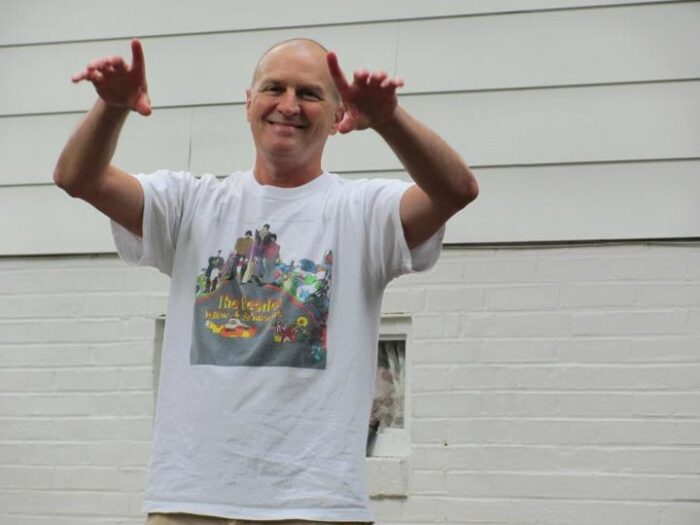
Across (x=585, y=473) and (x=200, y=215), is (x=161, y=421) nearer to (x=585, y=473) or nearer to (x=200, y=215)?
(x=200, y=215)

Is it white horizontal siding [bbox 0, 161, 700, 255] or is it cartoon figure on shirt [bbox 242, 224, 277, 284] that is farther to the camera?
white horizontal siding [bbox 0, 161, 700, 255]

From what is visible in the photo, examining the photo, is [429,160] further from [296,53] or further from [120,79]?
[120,79]

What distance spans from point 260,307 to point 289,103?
462mm

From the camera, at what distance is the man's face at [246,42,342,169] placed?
2.92 m

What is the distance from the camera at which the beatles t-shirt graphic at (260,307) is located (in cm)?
279

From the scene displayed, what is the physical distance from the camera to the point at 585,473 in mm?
4586

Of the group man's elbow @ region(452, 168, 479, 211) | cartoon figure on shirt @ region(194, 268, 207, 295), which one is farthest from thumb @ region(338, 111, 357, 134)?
cartoon figure on shirt @ region(194, 268, 207, 295)

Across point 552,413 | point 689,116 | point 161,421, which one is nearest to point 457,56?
point 689,116

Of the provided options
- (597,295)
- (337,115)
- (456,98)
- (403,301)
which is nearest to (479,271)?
(403,301)

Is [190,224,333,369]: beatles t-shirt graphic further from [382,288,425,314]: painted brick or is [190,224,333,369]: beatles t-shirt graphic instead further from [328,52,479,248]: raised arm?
[382,288,425,314]: painted brick

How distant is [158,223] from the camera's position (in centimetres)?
295

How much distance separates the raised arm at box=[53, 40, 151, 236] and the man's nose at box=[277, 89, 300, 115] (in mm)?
326

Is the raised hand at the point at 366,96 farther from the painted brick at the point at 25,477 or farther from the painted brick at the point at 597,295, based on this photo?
the painted brick at the point at 25,477

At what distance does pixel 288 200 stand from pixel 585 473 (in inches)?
82.1
